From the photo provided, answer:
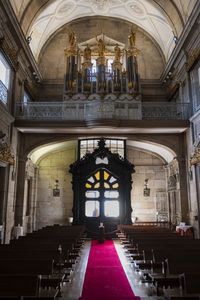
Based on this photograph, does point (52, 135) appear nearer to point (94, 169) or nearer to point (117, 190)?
point (94, 169)

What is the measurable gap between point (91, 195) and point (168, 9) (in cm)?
1024

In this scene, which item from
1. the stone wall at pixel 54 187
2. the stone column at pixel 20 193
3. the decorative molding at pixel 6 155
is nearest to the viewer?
the decorative molding at pixel 6 155

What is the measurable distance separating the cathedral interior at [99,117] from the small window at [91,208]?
5 cm

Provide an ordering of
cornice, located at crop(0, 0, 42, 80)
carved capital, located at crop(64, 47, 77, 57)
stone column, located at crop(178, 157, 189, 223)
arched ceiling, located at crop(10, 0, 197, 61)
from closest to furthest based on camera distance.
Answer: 1. cornice, located at crop(0, 0, 42, 80)
2. stone column, located at crop(178, 157, 189, 223)
3. arched ceiling, located at crop(10, 0, 197, 61)
4. carved capital, located at crop(64, 47, 77, 57)

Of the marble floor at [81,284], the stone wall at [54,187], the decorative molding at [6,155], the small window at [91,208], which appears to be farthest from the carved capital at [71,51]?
the marble floor at [81,284]

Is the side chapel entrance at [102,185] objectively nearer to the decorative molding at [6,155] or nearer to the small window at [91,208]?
the small window at [91,208]

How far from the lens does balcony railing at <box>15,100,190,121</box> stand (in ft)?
37.6

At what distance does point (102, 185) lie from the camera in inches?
534

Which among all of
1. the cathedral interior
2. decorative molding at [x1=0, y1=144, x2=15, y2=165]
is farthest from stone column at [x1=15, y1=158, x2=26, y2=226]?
decorative molding at [x1=0, y1=144, x2=15, y2=165]

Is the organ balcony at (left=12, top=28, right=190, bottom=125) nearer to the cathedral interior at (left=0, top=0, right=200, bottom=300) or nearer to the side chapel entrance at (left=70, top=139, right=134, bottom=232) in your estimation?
the cathedral interior at (left=0, top=0, right=200, bottom=300)

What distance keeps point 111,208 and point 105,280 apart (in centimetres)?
779

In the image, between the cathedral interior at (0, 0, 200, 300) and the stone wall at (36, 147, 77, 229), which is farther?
the stone wall at (36, 147, 77, 229)

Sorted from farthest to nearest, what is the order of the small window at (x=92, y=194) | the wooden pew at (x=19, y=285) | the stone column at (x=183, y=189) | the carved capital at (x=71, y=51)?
the carved capital at (x=71, y=51) → the small window at (x=92, y=194) → the stone column at (x=183, y=189) → the wooden pew at (x=19, y=285)

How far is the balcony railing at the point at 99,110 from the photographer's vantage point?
11461mm
